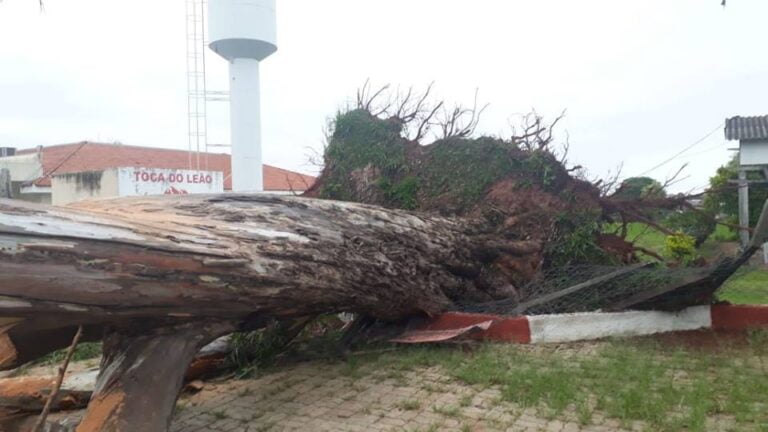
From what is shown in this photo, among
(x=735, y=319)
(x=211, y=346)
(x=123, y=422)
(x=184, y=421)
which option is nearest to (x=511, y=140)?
(x=735, y=319)

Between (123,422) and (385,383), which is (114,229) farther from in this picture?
(385,383)

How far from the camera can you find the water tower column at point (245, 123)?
23.4 m

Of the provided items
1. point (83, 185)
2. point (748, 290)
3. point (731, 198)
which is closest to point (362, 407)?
point (748, 290)

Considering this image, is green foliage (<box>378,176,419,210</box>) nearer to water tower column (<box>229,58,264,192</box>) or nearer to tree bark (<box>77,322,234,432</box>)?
tree bark (<box>77,322,234,432</box>)

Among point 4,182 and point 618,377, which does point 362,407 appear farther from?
→ point 4,182

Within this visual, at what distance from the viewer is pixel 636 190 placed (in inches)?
309

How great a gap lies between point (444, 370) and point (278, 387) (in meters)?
1.32

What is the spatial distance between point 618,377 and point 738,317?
8.23 ft

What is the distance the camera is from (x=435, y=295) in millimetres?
5910

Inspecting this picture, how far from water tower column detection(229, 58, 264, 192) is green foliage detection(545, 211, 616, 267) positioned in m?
17.5

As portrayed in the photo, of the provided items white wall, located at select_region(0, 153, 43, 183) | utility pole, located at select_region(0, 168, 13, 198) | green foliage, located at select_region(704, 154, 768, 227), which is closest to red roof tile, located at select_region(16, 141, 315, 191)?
white wall, located at select_region(0, 153, 43, 183)

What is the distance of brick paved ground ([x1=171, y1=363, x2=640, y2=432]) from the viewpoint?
3521mm

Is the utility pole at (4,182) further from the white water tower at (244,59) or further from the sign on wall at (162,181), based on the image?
the white water tower at (244,59)

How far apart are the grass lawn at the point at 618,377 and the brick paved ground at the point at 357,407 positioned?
108 mm
